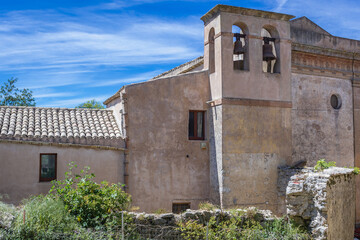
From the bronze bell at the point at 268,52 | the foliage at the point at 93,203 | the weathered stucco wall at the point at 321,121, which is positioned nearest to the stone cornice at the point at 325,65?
the weathered stucco wall at the point at 321,121

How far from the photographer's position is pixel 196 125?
1543 centimetres

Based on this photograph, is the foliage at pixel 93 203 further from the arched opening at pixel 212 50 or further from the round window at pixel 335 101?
the round window at pixel 335 101

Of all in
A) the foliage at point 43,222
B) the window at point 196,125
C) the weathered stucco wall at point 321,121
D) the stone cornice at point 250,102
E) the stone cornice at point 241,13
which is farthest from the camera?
the weathered stucco wall at point 321,121

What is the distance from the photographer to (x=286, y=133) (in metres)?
15.5

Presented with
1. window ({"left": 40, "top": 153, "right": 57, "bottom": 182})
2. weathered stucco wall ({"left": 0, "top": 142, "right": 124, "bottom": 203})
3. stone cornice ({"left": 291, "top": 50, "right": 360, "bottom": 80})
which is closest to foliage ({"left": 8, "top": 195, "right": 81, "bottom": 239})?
weathered stucco wall ({"left": 0, "top": 142, "right": 124, "bottom": 203})

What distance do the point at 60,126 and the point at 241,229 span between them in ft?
24.9

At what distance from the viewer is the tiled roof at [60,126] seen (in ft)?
45.1

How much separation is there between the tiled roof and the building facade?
0.25ft

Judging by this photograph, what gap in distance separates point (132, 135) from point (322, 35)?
32.5 feet

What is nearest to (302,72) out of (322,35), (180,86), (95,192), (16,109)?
(322,35)

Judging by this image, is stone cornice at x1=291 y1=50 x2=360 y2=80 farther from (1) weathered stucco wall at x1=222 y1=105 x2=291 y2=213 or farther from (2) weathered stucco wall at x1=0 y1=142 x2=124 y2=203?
(2) weathered stucco wall at x1=0 y1=142 x2=124 y2=203

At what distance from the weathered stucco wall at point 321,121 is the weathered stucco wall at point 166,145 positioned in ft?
12.9

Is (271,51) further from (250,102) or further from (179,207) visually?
(179,207)

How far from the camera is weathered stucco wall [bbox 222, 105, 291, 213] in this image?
47.2ft
